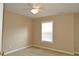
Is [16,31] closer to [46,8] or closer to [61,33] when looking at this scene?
[46,8]

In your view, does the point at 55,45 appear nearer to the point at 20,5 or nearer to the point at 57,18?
the point at 57,18

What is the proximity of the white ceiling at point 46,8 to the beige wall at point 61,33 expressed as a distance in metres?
0.07

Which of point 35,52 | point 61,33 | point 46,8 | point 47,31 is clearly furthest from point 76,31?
point 35,52

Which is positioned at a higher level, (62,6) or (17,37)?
(62,6)

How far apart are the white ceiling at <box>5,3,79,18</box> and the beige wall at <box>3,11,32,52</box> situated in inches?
2.9

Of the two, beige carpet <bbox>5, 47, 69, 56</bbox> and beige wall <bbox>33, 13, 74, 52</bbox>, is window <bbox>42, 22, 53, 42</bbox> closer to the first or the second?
beige wall <bbox>33, 13, 74, 52</bbox>

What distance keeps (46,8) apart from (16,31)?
21.4 inches

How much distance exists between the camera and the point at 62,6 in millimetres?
1266

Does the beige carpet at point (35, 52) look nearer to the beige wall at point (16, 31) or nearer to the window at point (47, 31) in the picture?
the beige wall at point (16, 31)

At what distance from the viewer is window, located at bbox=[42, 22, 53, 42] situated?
4.54 feet

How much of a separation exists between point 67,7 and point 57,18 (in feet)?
0.67

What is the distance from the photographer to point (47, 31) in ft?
4.62

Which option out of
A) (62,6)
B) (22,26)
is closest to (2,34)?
(22,26)

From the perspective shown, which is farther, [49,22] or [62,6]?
[49,22]
